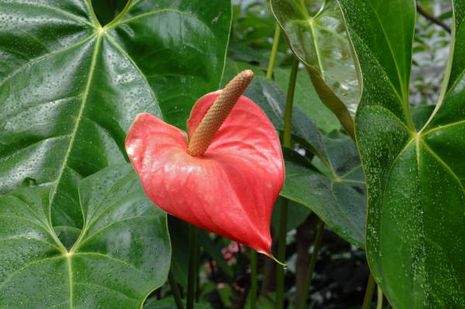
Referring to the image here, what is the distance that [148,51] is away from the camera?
2.28ft

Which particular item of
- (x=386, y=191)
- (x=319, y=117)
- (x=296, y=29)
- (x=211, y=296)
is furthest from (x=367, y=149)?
(x=211, y=296)

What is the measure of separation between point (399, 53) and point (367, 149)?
0.14 meters

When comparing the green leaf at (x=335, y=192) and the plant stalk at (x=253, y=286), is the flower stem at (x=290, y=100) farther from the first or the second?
the plant stalk at (x=253, y=286)

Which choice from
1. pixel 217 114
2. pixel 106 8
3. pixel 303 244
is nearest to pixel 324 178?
pixel 217 114

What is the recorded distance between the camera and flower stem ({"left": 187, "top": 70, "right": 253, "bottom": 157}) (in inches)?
18.5

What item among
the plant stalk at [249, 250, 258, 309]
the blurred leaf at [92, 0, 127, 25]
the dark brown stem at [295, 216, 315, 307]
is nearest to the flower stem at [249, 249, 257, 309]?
the plant stalk at [249, 250, 258, 309]

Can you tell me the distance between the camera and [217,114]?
19.2 inches

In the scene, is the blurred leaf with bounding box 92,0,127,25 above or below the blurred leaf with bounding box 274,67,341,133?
above

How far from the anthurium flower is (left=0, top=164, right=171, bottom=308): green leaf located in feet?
0.27

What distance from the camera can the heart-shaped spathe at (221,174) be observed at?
16.0 inches

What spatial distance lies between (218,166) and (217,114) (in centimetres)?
6

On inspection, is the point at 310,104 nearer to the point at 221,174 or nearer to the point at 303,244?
the point at 303,244

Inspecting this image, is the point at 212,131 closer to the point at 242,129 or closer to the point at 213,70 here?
the point at 242,129

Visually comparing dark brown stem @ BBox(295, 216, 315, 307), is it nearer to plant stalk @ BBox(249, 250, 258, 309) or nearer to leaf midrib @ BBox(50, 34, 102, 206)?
plant stalk @ BBox(249, 250, 258, 309)
